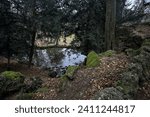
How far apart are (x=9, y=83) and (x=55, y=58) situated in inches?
702

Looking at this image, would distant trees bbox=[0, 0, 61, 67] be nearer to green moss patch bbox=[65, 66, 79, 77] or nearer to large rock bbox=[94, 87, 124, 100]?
green moss patch bbox=[65, 66, 79, 77]

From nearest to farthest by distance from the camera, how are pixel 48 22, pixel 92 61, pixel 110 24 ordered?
pixel 92 61, pixel 110 24, pixel 48 22

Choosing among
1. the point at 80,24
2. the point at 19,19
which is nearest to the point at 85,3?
the point at 80,24

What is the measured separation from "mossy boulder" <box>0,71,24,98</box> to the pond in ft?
44.3

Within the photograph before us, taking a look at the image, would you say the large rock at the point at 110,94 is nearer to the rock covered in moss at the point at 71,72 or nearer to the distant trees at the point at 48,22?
the rock covered in moss at the point at 71,72

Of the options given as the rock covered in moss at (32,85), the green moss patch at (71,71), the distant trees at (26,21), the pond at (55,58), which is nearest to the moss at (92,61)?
the green moss patch at (71,71)

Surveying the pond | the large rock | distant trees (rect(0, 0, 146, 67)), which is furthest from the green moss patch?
the pond

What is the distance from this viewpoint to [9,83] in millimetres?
9164

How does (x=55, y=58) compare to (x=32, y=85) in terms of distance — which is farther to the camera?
(x=55, y=58)

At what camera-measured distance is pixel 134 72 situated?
26.7 ft

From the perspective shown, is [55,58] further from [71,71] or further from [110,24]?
[71,71]

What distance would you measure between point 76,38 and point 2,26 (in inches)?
222

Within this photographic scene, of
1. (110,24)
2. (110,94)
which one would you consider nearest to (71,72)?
(110,94)

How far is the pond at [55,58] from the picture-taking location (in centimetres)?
2476
